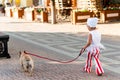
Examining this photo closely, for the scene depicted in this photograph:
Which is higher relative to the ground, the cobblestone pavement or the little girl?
the little girl

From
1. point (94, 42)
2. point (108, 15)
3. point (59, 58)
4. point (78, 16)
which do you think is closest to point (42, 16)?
point (78, 16)

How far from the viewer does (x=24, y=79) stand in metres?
7.54

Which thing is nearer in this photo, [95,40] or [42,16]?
[95,40]

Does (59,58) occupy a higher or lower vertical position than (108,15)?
lower

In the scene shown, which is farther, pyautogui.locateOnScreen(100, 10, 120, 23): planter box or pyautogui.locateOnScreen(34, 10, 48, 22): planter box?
pyautogui.locateOnScreen(34, 10, 48, 22): planter box

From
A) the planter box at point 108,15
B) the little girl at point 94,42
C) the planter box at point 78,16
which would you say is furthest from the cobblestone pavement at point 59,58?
the planter box at point 108,15

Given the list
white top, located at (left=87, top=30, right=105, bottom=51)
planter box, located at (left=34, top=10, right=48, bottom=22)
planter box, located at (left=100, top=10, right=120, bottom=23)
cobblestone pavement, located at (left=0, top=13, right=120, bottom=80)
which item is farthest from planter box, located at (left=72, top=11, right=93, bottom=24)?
white top, located at (left=87, top=30, right=105, bottom=51)

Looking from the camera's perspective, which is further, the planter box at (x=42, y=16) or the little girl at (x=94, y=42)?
the planter box at (x=42, y=16)

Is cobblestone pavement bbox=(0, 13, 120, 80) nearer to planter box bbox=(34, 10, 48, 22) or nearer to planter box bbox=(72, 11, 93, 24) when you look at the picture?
planter box bbox=(72, 11, 93, 24)

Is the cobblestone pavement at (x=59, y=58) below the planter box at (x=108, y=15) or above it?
below

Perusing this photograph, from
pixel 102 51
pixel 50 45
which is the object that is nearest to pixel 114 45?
pixel 102 51

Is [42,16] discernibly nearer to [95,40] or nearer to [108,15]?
[108,15]

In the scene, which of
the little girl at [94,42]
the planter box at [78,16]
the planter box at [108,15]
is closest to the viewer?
the little girl at [94,42]

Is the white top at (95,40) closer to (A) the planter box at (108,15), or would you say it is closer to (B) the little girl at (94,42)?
(B) the little girl at (94,42)
